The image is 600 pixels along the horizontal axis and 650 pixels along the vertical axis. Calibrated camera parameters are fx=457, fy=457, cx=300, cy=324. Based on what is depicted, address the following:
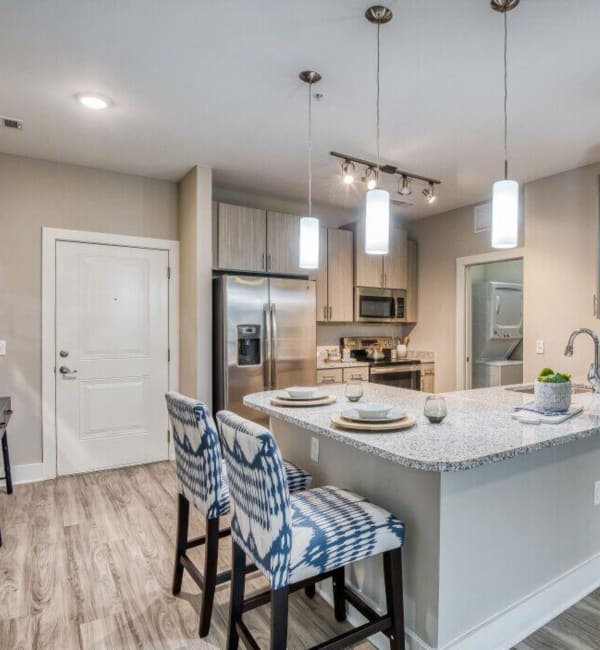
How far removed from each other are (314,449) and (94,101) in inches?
92.9

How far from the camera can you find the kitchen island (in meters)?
1.59

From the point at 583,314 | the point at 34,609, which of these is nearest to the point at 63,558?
the point at 34,609

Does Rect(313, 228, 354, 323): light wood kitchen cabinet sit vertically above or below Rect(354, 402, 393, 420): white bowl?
above

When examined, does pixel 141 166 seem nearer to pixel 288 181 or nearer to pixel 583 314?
pixel 288 181

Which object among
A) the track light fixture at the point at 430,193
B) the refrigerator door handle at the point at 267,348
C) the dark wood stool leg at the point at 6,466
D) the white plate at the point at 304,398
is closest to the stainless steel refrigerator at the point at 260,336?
the refrigerator door handle at the point at 267,348

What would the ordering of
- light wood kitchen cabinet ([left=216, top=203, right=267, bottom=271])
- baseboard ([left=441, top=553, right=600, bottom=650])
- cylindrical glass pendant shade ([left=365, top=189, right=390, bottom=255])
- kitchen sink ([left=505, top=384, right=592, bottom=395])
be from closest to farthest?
1. baseboard ([left=441, top=553, right=600, bottom=650])
2. cylindrical glass pendant shade ([left=365, top=189, right=390, bottom=255])
3. kitchen sink ([left=505, top=384, right=592, bottom=395])
4. light wood kitchen cabinet ([left=216, top=203, right=267, bottom=271])

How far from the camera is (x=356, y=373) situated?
4785mm

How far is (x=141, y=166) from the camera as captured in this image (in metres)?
3.81

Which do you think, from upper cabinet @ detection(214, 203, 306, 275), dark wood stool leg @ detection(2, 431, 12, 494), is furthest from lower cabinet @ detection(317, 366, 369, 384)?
dark wood stool leg @ detection(2, 431, 12, 494)

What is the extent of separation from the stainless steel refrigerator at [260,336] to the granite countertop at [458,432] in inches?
53.7

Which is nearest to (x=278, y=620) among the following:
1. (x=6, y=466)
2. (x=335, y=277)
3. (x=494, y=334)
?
(x=6, y=466)

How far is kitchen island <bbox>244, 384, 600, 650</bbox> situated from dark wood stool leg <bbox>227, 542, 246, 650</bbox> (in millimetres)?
556

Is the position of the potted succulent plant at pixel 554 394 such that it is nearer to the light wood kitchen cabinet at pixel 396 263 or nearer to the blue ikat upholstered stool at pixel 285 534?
the blue ikat upholstered stool at pixel 285 534

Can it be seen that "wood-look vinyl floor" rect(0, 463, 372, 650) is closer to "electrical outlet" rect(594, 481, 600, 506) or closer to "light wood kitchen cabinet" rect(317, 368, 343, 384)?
"electrical outlet" rect(594, 481, 600, 506)
